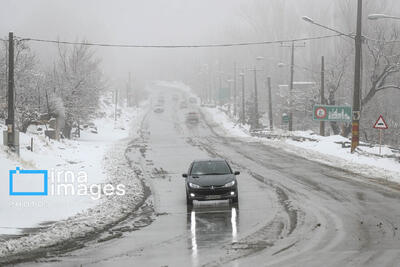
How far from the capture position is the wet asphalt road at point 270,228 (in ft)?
32.7

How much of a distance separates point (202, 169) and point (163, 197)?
5.91 feet

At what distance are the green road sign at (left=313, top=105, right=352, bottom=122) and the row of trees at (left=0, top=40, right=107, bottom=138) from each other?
2026 cm

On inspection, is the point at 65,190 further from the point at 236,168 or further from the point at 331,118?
the point at 331,118

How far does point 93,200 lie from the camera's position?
56.6 ft

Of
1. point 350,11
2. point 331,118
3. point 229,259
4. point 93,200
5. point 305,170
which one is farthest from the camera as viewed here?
point 350,11

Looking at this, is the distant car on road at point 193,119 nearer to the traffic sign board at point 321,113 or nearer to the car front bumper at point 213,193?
the traffic sign board at point 321,113

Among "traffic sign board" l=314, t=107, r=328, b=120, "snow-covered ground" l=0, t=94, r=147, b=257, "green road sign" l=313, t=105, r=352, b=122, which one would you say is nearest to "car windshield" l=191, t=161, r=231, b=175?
"snow-covered ground" l=0, t=94, r=147, b=257

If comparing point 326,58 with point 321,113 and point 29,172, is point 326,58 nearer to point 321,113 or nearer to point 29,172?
point 321,113

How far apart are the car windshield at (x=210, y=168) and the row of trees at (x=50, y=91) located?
70.4 feet

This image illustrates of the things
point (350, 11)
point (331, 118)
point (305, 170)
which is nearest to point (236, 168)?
point (305, 170)

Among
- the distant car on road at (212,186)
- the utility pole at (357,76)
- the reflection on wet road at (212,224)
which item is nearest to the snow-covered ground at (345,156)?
the utility pole at (357,76)

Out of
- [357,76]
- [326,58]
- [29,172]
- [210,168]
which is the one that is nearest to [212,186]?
[210,168]

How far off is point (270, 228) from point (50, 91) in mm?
37391

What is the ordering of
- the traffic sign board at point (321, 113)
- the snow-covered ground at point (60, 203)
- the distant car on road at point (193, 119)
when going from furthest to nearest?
the distant car on road at point (193, 119) < the traffic sign board at point (321, 113) < the snow-covered ground at point (60, 203)
